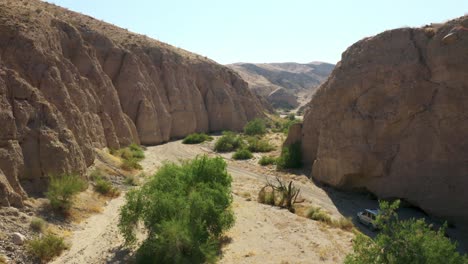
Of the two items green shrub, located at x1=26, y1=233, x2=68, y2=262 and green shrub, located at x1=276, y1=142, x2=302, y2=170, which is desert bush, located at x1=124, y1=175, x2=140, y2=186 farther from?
green shrub, located at x1=276, y1=142, x2=302, y2=170

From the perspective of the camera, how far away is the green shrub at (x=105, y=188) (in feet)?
69.2

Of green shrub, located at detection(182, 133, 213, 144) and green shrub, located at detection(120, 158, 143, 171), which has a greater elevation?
green shrub, located at detection(120, 158, 143, 171)

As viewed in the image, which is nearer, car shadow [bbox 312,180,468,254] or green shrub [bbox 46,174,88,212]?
green shrub [bbox 46,174,88,212]

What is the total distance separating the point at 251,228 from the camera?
18.4 metres

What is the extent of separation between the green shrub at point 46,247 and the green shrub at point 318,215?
11864 millimetres

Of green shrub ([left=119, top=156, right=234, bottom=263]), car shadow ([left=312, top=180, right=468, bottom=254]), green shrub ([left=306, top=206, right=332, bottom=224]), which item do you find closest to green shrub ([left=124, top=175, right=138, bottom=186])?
green shrub ([left=119, top=156, right=234, bottom=263])

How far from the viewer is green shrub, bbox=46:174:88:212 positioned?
55.9ft

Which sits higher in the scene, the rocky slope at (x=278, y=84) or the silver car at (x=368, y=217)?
the rocky slope at (x=278, y=84)

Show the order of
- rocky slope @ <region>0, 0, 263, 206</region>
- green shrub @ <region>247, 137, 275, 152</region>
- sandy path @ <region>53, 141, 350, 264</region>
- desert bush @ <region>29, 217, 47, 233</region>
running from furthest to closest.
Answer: green shrub @ <region>247, 137, 275, 152</region>, rocky slope @ <region>0, 0, 263, 206</region>, desert bush @ <region>29, 217, 47, 233</region>, sandy path @ <region>53, 141, 350, 264</region>

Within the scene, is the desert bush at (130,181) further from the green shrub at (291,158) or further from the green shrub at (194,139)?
the green shrub at (194,139)

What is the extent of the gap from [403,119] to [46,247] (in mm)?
20143

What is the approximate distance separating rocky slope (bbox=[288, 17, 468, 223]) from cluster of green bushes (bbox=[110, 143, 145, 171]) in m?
12.8

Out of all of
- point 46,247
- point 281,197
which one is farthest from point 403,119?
point 46,247

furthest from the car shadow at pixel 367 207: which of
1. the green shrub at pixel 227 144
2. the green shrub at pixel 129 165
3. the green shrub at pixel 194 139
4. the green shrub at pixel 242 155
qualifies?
the green shrub at pixel 194 139
